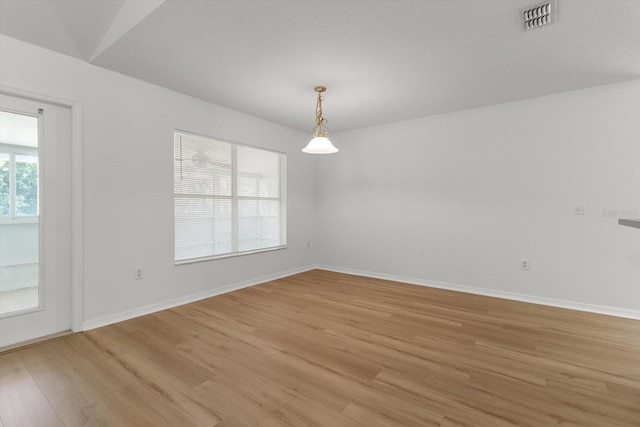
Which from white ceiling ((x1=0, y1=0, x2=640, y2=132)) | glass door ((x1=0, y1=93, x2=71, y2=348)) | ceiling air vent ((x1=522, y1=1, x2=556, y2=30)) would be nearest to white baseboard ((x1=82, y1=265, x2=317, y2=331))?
glass door ((x1=0, y1=93, x2=71, y2=348))

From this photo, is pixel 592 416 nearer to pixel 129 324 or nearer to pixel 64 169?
pixel 129 324

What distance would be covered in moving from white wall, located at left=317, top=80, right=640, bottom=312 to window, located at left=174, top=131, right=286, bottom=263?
1.31m

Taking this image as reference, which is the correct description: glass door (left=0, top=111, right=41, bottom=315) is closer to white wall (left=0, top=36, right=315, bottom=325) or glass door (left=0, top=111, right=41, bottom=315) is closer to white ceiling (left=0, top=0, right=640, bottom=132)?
white wall (left=0, top=36, right=315, bottom=325)

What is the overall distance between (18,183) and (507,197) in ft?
17.4

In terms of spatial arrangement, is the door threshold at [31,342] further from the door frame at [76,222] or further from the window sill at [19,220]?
the window sill at [19,220]

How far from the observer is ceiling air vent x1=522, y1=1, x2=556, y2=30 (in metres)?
1.99

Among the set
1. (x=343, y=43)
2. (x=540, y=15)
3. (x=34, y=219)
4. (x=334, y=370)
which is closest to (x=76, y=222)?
(x=34, y=219)

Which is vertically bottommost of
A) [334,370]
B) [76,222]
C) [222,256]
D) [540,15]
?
[334,370]

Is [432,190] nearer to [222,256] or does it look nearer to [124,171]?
[222,256]

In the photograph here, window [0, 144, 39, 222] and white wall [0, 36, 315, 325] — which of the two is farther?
white wall [0, 36, 315, 325]

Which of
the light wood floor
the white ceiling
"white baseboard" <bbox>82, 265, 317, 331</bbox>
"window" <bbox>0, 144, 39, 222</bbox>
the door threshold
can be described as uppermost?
the white ceiling

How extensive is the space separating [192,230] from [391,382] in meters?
2.97

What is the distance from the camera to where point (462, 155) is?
412 centimetres

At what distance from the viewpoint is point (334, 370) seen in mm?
2061
